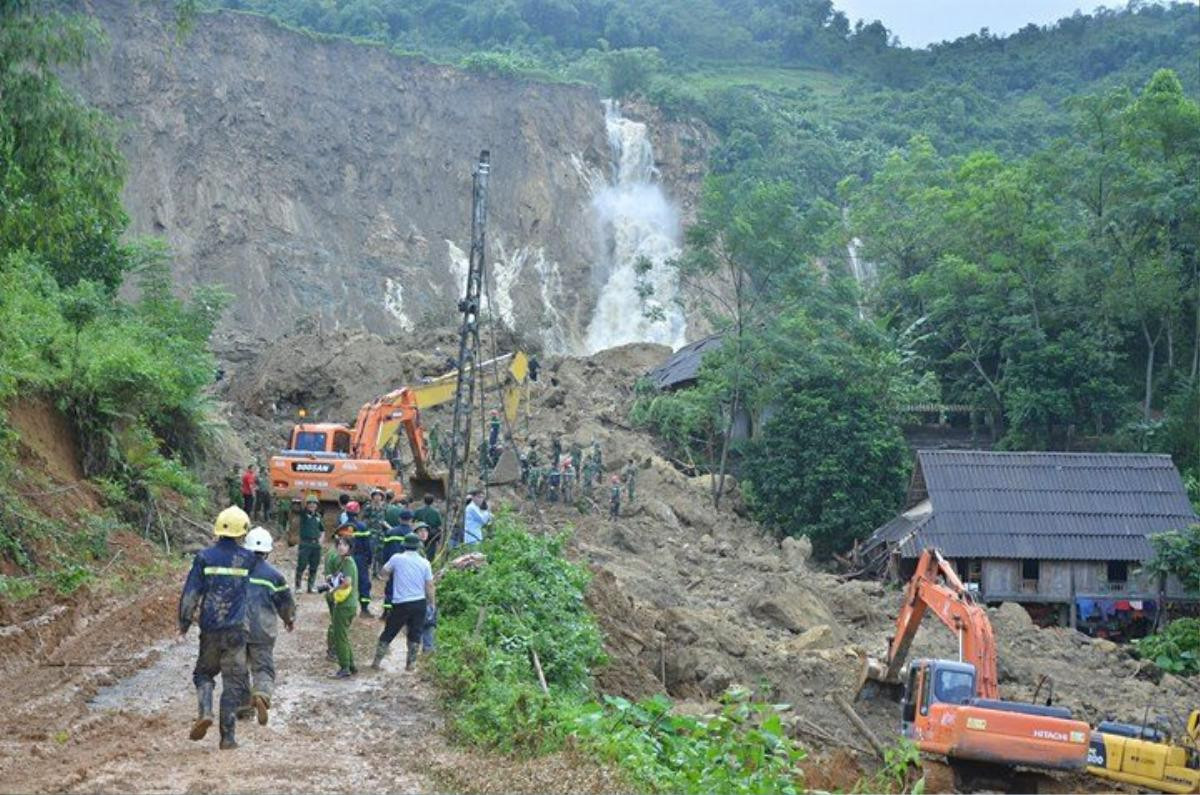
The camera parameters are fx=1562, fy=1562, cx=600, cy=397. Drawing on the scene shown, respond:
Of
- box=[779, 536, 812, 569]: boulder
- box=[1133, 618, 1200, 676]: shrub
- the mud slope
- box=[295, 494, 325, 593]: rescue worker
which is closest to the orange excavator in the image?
the mud slope

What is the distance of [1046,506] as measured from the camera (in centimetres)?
3553

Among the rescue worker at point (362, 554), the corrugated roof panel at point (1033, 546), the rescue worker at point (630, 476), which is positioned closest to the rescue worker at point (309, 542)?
the rescue worker at point (362, 554)

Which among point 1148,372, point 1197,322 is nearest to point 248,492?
point 1148,372

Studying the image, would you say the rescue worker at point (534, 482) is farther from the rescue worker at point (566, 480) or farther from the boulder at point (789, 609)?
the boulder at point (789, 609)

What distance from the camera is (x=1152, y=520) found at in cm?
3516

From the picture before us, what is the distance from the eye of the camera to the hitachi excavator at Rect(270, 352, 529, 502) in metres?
28.0

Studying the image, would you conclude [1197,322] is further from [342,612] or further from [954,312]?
[342,612]

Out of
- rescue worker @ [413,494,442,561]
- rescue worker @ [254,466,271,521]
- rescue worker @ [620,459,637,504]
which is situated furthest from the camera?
rescue worker @ [620,459,637,504]

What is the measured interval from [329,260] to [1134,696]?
45996mm

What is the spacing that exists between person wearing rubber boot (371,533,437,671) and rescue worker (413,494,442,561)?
212 inches

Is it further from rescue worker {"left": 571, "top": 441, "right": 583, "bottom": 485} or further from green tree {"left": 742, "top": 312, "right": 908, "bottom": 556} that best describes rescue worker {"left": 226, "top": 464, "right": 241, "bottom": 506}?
green tree {"left": 742, "top": 312, "right": 908, "bottom": 556}

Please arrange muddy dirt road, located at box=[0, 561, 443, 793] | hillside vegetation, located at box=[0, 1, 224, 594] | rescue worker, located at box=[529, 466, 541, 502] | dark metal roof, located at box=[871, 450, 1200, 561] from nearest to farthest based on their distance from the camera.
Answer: muddy dirt road, located at box=[0, 561, 443, 793], hillside vegetation, located at box=[0, 1, 224, 594], dark metal roof, located at box=[871, 450, 1200, 561], rescue worker, located at box=[529, 466, 541, 502]

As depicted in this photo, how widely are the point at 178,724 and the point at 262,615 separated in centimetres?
139

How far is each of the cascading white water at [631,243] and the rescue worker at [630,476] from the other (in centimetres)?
2893
